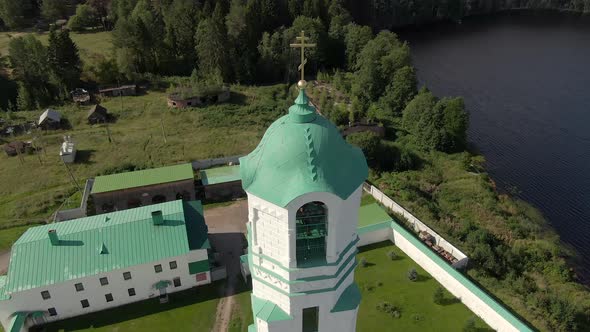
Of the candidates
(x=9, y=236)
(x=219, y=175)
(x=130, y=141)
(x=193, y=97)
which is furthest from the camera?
(x=193, y=97)

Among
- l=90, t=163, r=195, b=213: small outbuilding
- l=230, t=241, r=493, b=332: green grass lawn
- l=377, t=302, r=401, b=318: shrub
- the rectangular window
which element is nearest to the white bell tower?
the rectangular window

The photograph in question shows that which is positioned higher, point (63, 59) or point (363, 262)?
point (63, 59)

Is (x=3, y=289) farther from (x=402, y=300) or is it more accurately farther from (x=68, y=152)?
(x=402, y=300)

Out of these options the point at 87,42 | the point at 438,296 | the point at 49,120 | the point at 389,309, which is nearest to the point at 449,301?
the point at 438,296

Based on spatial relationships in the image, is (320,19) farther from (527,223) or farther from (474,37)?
(527,223)

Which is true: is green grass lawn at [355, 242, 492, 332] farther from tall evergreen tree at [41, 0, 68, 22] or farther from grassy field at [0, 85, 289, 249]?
tall evergreen tree at [41, 0, 68, 22]

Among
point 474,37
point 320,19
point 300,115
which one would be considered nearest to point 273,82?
point 320,19
